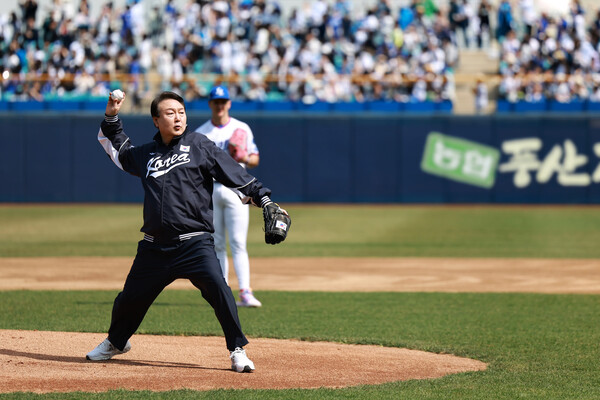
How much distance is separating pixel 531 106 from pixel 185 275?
19.8 meters

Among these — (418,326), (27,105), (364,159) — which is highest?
(27,105)

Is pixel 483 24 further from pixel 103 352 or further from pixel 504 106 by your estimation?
pixel 103 352

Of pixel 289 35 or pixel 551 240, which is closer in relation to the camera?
pixel 551 240

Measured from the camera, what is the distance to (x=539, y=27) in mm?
25547

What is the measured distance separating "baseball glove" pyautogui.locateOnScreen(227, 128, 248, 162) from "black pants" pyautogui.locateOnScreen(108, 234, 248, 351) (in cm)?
260

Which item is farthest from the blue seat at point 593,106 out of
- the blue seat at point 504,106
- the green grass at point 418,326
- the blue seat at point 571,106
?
the green grass at point 418,326

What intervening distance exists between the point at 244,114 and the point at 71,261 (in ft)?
39.2

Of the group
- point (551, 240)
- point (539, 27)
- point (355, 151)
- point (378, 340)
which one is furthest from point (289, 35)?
point (378, 340)

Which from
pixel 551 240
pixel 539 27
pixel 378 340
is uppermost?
pixel 539 27

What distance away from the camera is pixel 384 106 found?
24.2 meters

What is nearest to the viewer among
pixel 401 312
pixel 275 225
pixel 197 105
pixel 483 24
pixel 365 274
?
pixel 275 225

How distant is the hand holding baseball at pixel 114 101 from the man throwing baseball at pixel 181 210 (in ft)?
0.74

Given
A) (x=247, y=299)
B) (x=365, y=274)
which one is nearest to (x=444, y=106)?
(x=365, y=274)

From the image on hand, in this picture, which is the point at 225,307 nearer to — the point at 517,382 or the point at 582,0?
the point at 517,382
